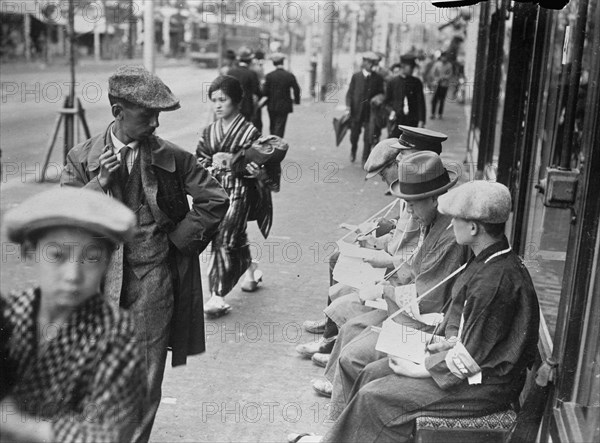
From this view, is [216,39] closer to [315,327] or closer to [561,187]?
[315,327]

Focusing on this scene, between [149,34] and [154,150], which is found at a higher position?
[149,34]

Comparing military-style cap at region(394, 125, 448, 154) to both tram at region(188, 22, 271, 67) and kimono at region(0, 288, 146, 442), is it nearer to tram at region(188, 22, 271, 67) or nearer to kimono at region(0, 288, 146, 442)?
kimono at region(0, 288, 146, 442)

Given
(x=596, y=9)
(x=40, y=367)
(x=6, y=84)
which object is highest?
(x=596, y=9)

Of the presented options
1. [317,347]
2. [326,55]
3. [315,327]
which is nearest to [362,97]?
[315,327]

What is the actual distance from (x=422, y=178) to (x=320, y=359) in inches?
69.5

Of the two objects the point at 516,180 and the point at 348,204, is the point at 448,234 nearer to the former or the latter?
the point at 516,180

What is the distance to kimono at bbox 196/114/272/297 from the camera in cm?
631

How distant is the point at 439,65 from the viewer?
Result: 24656 mm

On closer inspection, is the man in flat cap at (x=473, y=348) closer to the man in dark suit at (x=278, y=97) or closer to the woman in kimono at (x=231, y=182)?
the woman in kimono at (x=231, y=182)

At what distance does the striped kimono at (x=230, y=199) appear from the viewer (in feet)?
20.7

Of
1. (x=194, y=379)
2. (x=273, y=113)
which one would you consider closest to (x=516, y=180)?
(x=194, y=379)

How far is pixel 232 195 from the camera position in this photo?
649 centimetres

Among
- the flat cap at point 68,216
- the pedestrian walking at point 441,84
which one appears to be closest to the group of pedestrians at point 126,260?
the flat cap at point 68,216

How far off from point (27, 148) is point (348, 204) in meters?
6.57
